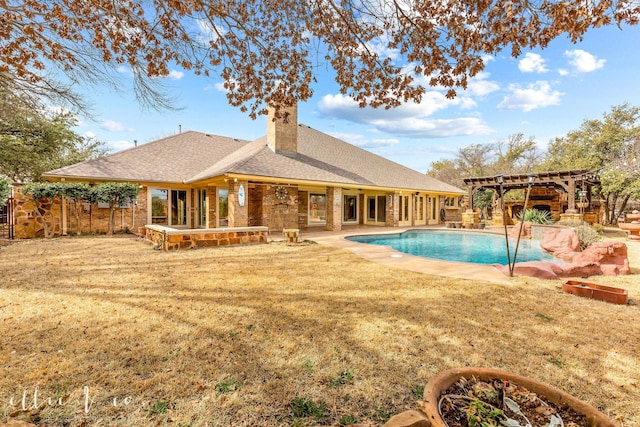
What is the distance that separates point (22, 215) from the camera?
11.5 m

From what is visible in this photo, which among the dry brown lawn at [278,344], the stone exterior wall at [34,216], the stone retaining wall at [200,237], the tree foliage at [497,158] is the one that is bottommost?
the dry brown lawn at [278,344]

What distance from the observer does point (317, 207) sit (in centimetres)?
1795

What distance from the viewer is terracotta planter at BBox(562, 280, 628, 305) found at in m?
4.66

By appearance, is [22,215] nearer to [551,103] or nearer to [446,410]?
[446,410]

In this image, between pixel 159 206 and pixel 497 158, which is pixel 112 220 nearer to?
pixel 159 206

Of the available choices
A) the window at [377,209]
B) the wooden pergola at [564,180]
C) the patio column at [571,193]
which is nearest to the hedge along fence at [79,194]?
the window at [377,209]

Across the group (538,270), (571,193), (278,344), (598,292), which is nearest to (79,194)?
(278,344)

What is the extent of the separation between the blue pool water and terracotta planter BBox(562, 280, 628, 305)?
4224 mm

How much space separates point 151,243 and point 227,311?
7.73 metres

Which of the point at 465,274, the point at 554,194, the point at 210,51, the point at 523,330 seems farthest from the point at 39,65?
the point at 554,194

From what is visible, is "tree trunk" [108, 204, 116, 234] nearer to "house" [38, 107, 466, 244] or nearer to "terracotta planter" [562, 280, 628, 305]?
"house" [38, 107, 466, 244]

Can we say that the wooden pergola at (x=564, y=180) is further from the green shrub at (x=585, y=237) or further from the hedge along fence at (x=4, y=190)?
the hedge along fence at (x=4, y=190)

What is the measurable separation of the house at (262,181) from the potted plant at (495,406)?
11.0 meters

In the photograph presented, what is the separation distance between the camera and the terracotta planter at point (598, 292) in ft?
15.3
